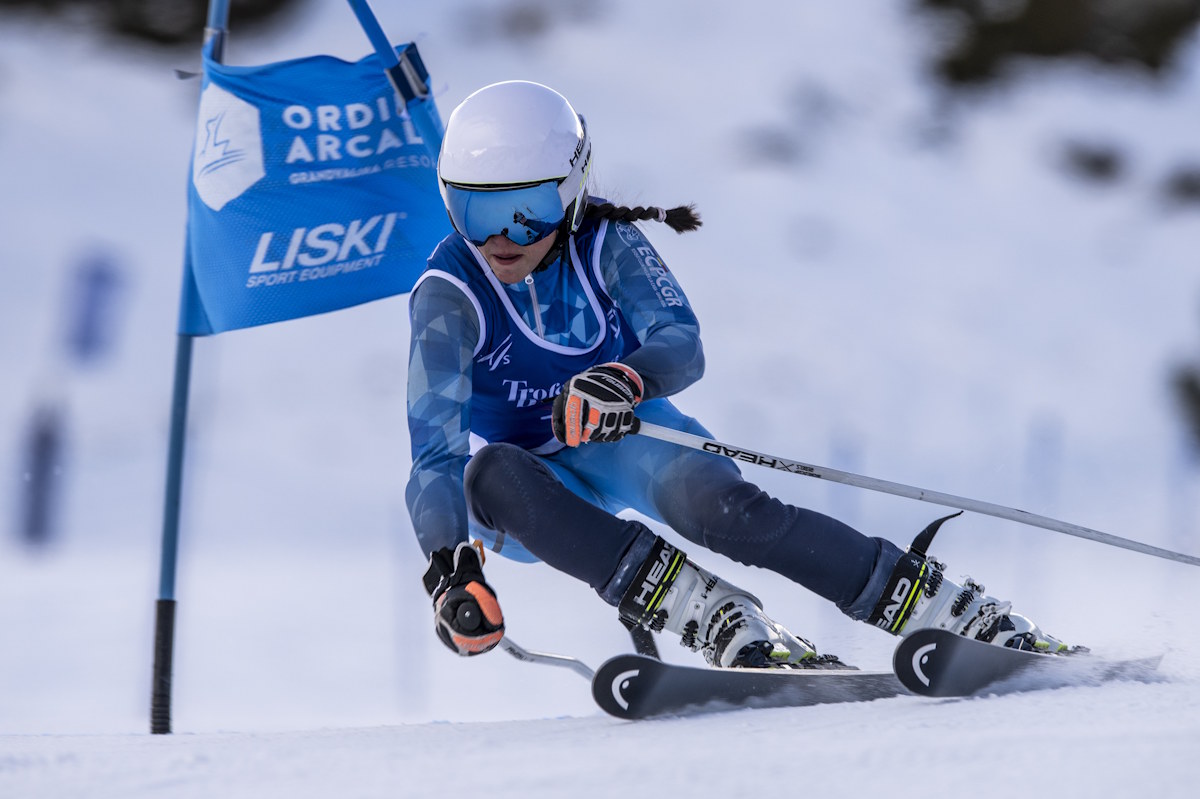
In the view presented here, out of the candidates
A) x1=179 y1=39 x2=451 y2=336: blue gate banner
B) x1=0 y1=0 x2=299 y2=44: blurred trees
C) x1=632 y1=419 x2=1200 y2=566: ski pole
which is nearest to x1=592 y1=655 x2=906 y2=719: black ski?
x1=632 y1=419 x2=1200 y2=566: ski pole

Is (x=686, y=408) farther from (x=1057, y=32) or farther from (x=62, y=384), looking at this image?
(x=1057, y=32)

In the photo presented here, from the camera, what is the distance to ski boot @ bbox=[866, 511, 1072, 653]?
2439mm

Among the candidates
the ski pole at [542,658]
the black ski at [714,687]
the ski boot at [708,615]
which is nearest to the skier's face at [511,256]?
the ski boot at [708,615]

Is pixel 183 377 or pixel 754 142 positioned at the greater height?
pixel 754 142

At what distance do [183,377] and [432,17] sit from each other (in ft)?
42.0

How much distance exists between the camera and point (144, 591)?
7367 millimetres

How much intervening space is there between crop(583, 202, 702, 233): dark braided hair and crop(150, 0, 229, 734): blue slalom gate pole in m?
1.61

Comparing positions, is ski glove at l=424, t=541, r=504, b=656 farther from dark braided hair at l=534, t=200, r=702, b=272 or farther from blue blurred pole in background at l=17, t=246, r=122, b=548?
blue blurred pole in background at l=17, t=246, r=122, b=548

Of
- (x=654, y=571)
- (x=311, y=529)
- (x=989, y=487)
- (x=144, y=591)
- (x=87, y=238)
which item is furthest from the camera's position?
(x=87, y=238)

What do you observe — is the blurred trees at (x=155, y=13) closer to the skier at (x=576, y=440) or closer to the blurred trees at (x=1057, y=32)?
the blurred trees at (x=1057, y=32)

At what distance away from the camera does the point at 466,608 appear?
2184 mm

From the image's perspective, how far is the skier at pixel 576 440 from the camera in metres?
2.40

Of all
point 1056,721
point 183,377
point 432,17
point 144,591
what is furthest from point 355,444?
point 1056,721

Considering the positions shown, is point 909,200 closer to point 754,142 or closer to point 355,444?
point 754,142
